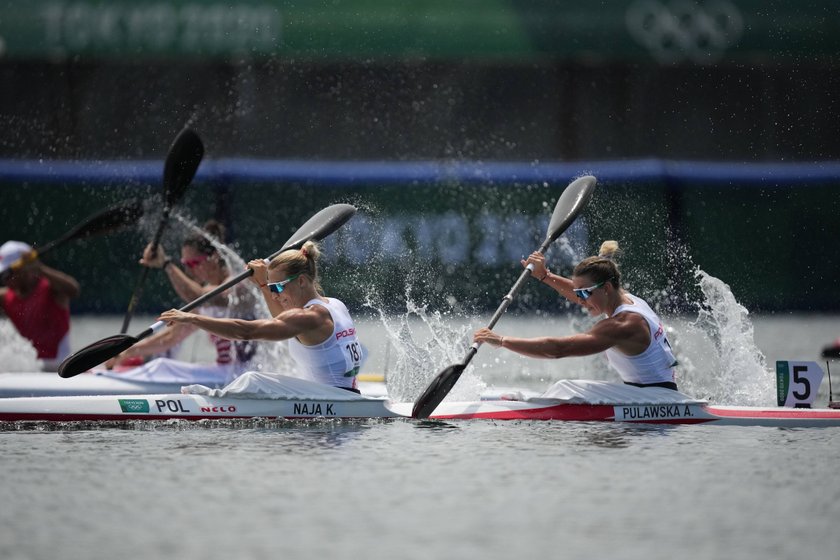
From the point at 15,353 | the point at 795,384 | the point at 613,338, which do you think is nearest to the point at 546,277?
the point at 613,338

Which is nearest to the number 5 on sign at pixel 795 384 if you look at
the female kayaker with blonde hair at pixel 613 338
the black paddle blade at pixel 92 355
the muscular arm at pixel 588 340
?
the female kayaker with blonde hair at pixel 613 338

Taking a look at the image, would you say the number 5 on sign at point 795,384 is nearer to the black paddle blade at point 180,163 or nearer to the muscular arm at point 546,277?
the muscular arm at point 546,277

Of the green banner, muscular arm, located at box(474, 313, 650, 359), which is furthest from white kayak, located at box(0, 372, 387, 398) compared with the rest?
the green banner

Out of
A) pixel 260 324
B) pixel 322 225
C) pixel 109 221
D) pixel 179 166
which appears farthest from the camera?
pixel 109 221

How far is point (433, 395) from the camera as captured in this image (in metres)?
8.04

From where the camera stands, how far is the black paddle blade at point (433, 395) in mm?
8039

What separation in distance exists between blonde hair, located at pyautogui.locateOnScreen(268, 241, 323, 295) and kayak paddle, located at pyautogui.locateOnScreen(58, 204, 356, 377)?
33 centimetres

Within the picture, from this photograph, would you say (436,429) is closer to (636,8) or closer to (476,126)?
(476,126)

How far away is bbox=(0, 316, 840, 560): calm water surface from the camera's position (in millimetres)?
4785

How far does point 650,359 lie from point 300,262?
88.1 inches

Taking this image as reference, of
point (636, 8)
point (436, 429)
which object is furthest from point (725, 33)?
point (436, 429)

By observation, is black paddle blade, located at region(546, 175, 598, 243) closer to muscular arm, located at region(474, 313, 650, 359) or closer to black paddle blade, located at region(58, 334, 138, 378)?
muscular arm, located at region(474, 313, 650, 359)

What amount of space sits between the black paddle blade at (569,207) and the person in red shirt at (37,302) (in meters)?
4.13

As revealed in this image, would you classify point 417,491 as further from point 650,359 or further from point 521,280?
point 521,280
